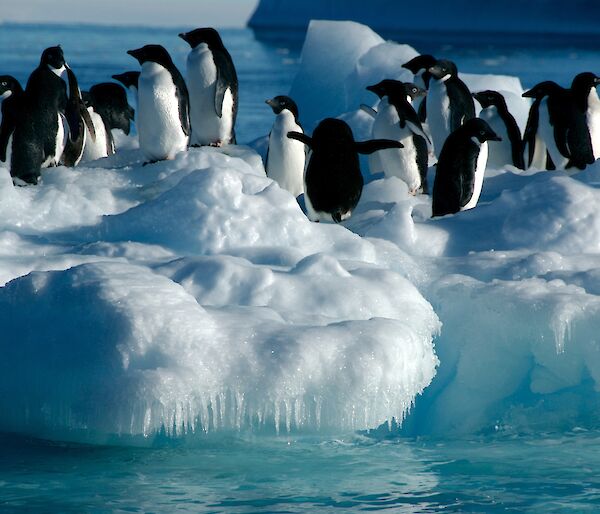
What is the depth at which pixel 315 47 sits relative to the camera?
1224 cm

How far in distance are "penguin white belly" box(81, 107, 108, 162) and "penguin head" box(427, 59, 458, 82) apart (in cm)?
261

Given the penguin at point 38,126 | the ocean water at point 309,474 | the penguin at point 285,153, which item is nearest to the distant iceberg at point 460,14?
the penguin at point 285,153

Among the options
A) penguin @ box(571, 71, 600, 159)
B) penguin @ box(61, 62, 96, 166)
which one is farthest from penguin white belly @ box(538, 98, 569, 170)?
penguin @ box(61, 62, 96, 166)

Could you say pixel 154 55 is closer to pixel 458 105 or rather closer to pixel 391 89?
pixel 391 89

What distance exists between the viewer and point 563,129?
8.24 m

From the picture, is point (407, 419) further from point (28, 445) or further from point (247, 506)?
point (28, 445)

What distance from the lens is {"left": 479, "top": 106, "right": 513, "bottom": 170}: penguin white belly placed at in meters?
8.77

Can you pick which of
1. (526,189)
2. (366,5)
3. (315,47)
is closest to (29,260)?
(526,189)

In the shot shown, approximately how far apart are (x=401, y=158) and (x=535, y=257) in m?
2.41

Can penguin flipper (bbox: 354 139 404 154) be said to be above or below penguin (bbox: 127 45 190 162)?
below

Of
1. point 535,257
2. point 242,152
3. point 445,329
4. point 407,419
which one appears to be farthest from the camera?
point 242,152

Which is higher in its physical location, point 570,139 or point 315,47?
point 315,47

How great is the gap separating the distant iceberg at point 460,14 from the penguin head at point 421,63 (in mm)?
40445

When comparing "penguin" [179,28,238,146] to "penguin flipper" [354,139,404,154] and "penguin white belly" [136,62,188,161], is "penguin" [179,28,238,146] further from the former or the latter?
"penguin flipper" [354,139,404,154]
